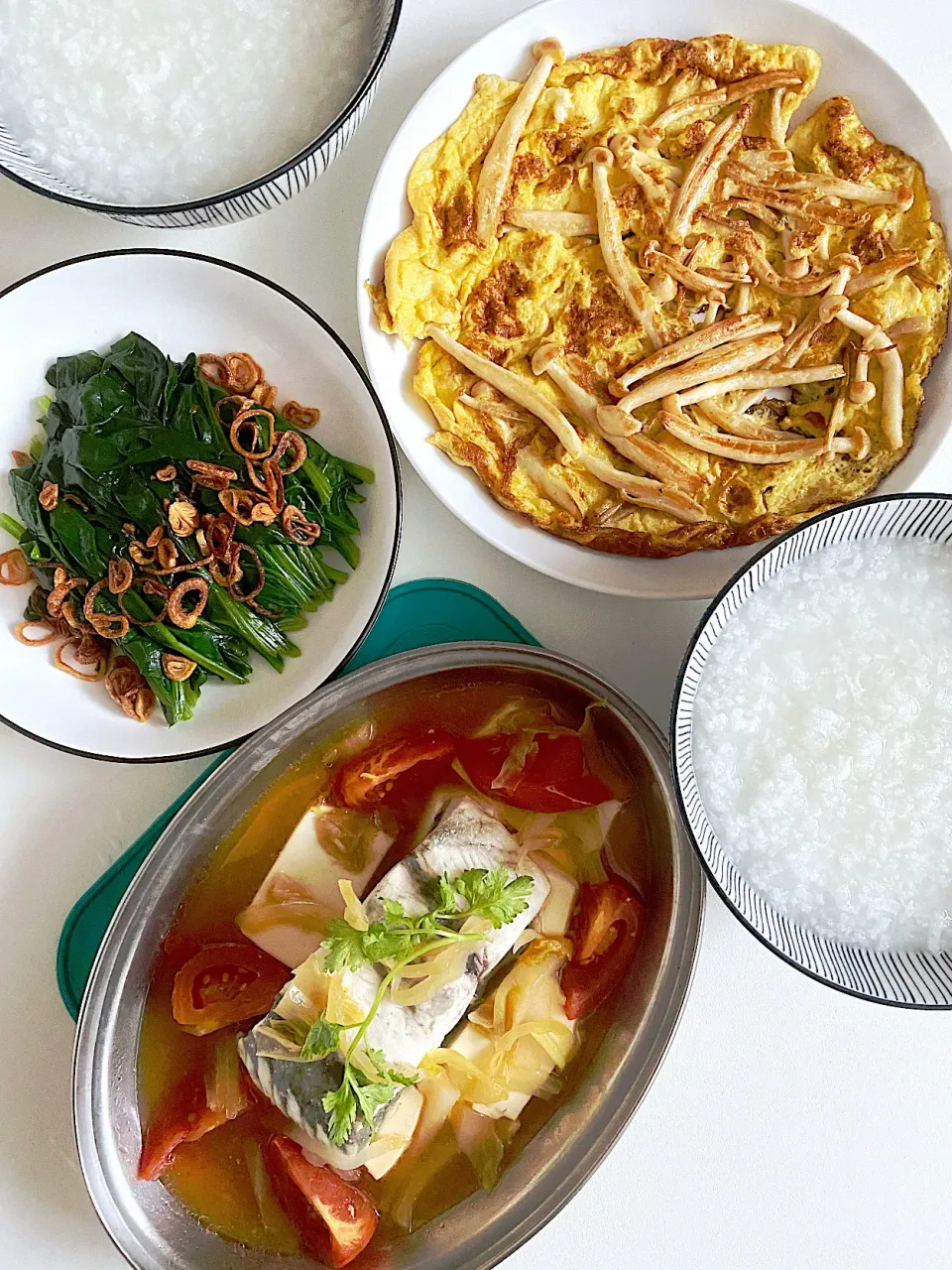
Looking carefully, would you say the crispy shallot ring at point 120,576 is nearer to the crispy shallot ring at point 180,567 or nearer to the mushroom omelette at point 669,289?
the crispy shallot ring at point 180,567

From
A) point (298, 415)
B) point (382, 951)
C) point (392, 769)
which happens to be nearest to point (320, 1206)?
point (382, 951)

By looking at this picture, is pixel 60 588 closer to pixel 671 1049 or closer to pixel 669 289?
pixel 669 289

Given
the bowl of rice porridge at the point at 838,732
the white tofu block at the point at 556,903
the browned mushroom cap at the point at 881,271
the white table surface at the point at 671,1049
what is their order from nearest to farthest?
the bowl of rice porridge at the point at 838,732 < the browned mushroom cap at the point at 881,271 < the white tofu block at the point at 556,903 < the white table surface at the point at 671,1049

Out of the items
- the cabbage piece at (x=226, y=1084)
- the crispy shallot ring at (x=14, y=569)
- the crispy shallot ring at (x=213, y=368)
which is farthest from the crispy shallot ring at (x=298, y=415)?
the cabbage piece at (x=226, y=1084)

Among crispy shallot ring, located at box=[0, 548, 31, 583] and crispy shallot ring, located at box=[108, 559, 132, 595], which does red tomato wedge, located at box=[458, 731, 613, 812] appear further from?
crispy shallot ring, located at box=[0, 548, 31, 583]

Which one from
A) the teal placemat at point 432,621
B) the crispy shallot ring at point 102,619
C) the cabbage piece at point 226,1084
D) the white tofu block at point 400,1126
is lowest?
the white tofu block at point 400,1126

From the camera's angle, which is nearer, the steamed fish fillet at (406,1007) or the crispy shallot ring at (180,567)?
the steamed fish fillet at (406,1007)

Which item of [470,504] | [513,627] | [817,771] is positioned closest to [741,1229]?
[817,771]
